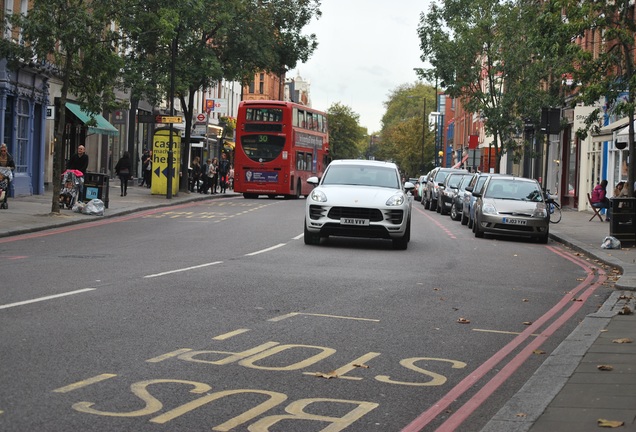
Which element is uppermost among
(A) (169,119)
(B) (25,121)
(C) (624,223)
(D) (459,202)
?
(A) (169,119)

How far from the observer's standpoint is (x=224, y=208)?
123ft

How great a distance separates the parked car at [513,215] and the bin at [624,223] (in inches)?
105

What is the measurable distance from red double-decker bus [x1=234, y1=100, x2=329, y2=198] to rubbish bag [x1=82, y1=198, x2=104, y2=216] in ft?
62.7

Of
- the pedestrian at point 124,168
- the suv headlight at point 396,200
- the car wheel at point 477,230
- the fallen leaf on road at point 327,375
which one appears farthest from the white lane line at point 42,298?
the pedestrian at point 124,168

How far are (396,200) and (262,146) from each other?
2823 cm

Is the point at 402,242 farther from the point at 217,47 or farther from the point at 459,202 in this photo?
the point at 217,47

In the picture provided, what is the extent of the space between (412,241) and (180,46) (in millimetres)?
24703

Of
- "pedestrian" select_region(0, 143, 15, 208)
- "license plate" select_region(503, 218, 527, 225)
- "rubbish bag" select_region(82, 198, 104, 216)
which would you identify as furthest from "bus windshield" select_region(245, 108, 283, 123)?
"license plate" select_region(503, 218, 527, 225)

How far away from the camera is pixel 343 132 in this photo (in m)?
168

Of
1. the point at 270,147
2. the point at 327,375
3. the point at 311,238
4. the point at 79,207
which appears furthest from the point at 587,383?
the point at 270,147

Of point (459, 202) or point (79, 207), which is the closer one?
point (79, 207)

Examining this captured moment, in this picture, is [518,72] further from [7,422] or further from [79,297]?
[7,422]

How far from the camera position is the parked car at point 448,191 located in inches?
1559

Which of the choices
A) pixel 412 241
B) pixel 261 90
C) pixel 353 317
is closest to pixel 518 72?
pixel 412 241
